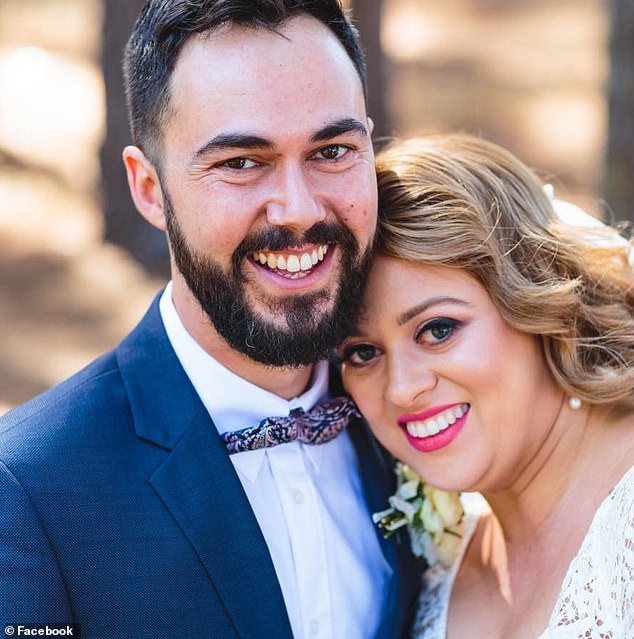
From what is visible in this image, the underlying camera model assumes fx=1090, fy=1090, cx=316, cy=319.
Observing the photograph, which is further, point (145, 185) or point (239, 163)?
point (145, 185)

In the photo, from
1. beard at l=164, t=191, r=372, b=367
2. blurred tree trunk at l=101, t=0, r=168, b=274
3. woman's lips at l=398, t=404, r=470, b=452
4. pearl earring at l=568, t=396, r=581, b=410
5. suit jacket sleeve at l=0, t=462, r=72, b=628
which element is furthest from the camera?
blurred tree trunk at l=101, t=0, r=168, b=274

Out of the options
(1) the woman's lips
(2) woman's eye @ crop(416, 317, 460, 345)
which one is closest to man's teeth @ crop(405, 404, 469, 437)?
(1) the woman's lips

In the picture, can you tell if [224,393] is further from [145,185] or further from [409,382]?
[145,185]

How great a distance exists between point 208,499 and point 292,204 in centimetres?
73

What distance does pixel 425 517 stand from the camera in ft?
10.3

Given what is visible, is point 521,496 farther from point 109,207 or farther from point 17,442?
point 109,207

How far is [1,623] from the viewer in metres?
2.31

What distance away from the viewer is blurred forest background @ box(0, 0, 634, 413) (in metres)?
7.18

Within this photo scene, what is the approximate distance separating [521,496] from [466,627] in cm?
40

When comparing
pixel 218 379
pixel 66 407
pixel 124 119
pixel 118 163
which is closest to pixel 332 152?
pixel 218 379

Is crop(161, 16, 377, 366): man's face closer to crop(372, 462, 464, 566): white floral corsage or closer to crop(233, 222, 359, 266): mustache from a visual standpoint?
crop(233, 222, 359, 266): mustache

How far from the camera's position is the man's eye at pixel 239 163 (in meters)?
2.66

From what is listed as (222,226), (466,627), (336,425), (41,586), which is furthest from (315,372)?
(41,586)

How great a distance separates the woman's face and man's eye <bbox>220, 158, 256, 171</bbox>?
470mm
